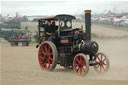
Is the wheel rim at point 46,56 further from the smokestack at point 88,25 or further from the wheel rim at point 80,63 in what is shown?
the smokestack at point 88,25

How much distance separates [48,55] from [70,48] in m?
0.99

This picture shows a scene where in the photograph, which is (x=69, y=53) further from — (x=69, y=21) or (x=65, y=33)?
(x=69, y=21)

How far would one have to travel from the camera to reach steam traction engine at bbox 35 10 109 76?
31.6ft

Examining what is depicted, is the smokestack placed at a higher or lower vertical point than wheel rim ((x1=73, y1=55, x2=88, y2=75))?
higher

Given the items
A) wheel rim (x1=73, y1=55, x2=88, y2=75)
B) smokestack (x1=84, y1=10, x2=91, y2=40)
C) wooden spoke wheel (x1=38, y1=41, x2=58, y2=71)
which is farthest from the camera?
wooden spoke wheel (x1=38, y1=41, x2=58, y2=71)

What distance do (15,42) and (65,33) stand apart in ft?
67.4

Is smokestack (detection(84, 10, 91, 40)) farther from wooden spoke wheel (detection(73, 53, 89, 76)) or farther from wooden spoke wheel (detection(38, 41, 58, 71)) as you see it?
wooden spoke wheel (detection(38, 41, 58, 71))

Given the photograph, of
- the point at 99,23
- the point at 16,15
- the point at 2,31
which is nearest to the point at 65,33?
the point at 99,23

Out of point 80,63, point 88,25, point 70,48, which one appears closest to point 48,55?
point 70,48

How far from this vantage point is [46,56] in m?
10.9

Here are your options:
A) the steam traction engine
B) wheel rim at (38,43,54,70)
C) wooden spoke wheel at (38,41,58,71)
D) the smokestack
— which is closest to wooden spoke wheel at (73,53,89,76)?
the steam traction engine

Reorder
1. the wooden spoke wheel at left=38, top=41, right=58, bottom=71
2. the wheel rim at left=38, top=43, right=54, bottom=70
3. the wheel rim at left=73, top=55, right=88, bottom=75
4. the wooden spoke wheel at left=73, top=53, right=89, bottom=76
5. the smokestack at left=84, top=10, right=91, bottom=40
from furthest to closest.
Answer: the wheel rim at left=38, top=43, right=54, bottom=70, the wooden spoke wheel at left=38, top=41, right=58, bottom=71, the smokestack at left=84, top=10, right=91, bottom=40, the wheel rim at left=73, top=55, right=88, bottom=75, the wooden spoke wheel at left=73, top=53, right=89, bottom=76

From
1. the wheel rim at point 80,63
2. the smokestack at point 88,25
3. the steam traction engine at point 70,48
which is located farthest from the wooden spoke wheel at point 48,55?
the smokestack at point 88,25

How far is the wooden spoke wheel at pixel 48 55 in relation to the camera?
33.7 feet
